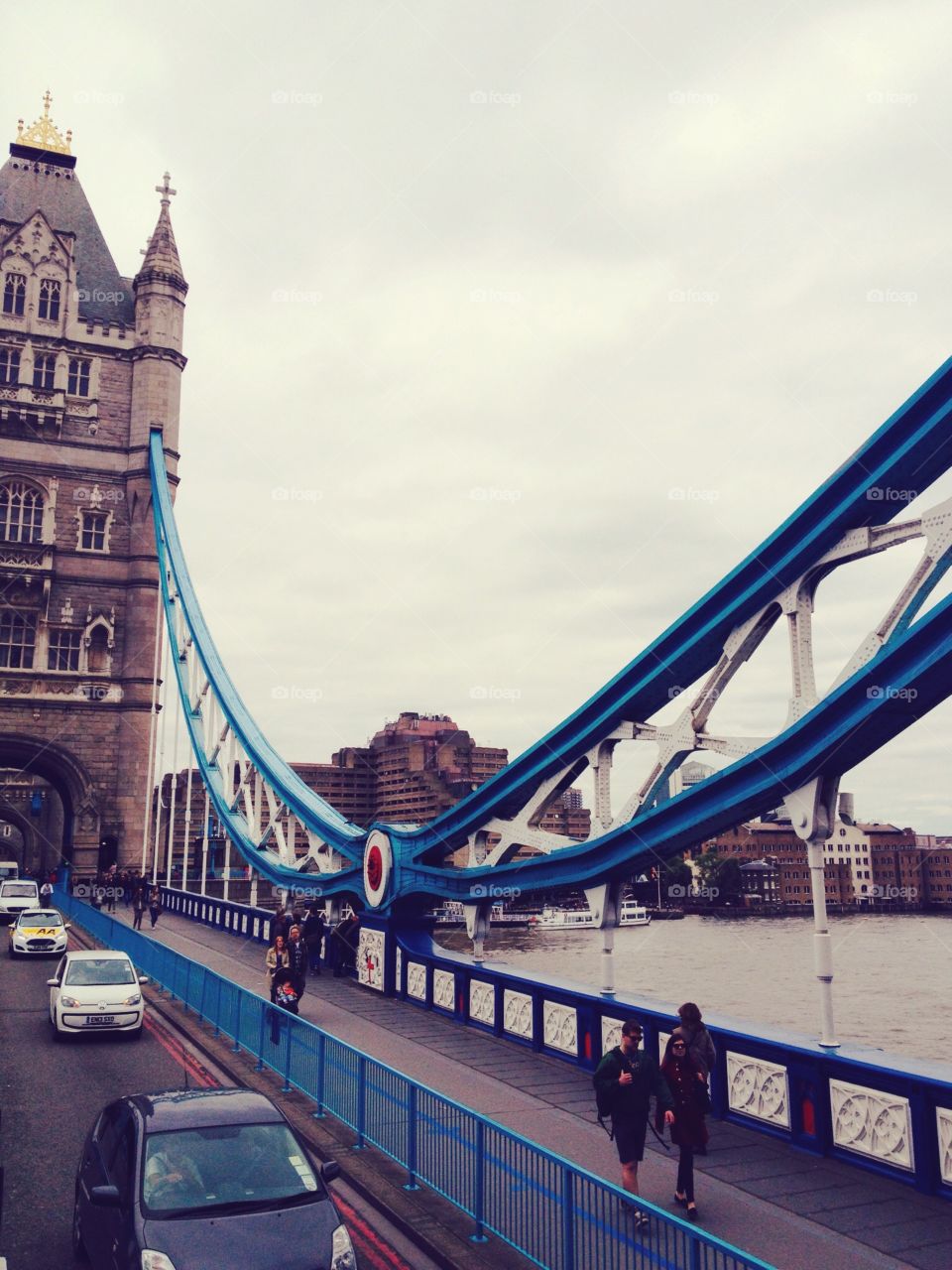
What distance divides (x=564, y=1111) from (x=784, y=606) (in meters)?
6.01

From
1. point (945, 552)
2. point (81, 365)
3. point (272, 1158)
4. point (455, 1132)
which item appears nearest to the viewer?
point (272, 1158)

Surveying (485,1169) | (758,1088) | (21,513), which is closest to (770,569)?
(758,1088)

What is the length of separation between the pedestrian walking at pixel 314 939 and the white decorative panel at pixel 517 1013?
27.1ft

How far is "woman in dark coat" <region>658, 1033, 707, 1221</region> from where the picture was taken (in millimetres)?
8133

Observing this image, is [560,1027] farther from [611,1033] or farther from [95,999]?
[95,999]

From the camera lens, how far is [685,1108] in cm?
831

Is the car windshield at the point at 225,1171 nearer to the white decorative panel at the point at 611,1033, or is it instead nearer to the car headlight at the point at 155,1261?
the car headlight at the point at 155,1261

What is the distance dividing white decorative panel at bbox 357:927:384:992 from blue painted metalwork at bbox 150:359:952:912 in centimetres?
168

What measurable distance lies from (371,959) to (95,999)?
6.26 m

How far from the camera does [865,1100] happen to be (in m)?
9.19

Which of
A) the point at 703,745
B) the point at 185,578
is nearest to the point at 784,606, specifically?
the point at 703,745

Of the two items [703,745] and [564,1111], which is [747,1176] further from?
[703,745]

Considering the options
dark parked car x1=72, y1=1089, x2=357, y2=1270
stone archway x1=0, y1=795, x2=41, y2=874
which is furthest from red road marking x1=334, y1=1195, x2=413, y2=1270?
stone archway x1=0, y1=795, x2=41, y2=874

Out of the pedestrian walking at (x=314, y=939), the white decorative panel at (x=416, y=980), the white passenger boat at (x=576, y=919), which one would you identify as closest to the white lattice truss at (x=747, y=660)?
the white decorative panel at (x=416, y=980)
